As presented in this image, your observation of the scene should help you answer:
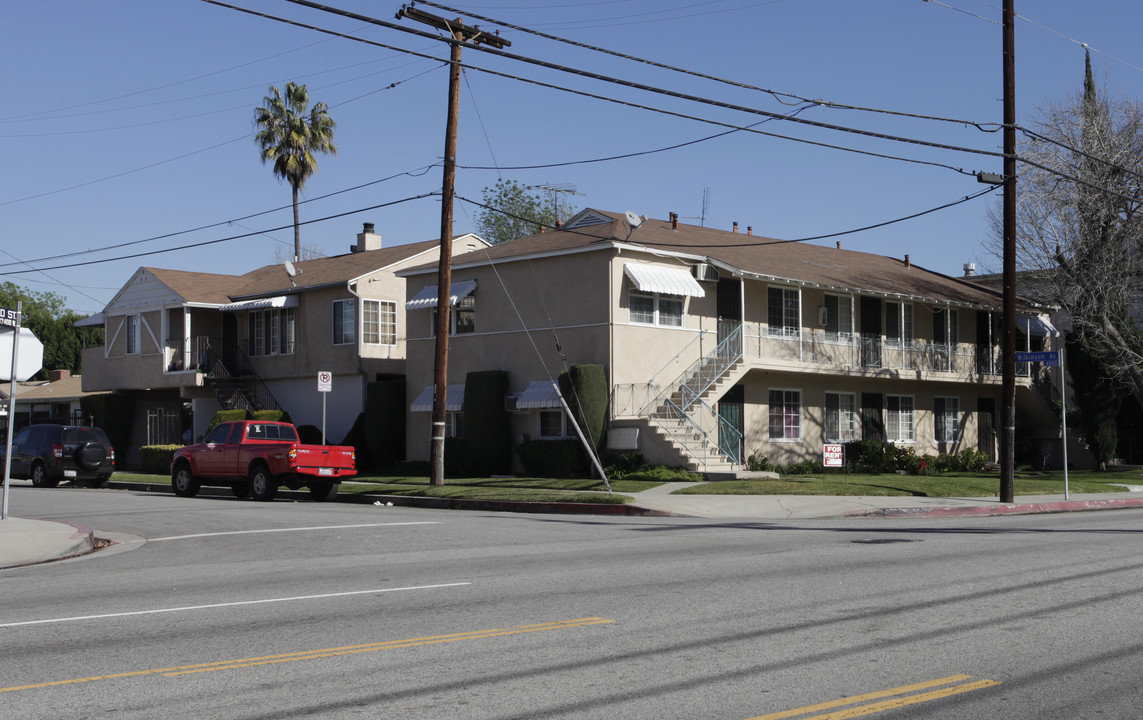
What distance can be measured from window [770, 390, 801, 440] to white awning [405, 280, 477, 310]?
31.4ft

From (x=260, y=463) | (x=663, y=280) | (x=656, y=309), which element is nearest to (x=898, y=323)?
(x=656, y=309)

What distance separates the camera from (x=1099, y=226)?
1340 inches

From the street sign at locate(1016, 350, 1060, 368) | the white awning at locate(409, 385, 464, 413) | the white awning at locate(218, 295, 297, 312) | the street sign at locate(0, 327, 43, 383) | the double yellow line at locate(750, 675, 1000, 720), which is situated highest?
the white awning at locate(218, 295, 297, 312)

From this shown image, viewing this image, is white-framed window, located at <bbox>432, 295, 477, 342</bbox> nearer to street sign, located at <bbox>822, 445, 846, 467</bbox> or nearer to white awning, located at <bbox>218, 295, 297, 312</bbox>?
white awning, located at <bbox>218, 295, 297, 312</bbox>

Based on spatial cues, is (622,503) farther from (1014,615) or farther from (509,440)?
(1014,615)

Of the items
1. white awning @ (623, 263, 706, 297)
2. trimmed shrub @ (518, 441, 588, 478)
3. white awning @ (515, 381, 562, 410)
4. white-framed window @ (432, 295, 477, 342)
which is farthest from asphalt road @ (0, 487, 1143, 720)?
white-framed window @ (432, 295, 477, 342)

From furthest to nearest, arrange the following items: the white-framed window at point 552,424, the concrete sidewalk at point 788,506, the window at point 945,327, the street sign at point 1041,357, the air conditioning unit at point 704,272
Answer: the window at point 945,327 < the air conditioning unit at point 704,272 < the white-framed window at point 552,424 < the street sign at point 1041,357 < the concrete sidewalk at point 788,506

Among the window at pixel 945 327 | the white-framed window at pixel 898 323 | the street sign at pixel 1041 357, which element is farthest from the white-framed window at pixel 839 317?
the street sign at pixel 1041 357

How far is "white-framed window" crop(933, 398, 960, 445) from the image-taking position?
3844cm

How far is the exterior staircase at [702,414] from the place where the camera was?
28.3 metres

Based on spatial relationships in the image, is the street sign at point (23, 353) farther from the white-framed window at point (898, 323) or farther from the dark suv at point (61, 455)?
the white-framed window at point (898, 323)

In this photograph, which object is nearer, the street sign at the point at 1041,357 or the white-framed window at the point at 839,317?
the street sign at the point at 1041,357

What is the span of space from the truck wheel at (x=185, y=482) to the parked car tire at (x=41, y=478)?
6.51 m

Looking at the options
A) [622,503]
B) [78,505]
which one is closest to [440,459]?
[622,503]
